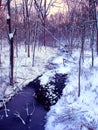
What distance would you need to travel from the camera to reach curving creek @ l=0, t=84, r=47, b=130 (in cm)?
1235

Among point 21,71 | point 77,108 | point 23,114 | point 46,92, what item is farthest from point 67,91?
point 21,71

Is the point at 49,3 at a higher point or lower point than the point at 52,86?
higher

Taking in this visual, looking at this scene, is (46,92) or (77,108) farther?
(46,92)

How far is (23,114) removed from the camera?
13812 millimetres

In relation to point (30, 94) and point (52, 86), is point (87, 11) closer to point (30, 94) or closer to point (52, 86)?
point (52, 86)

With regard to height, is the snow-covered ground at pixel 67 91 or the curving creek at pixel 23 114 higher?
the snow-covered ground at pixel 67 91

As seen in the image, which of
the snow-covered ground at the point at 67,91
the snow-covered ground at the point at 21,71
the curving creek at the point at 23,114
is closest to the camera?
the snow-covered ground at the point at 67,91

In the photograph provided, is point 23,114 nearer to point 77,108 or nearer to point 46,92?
point 77,108

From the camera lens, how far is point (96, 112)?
1270cm

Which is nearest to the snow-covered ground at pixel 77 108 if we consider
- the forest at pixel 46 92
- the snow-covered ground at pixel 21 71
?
the forest at pixel 46 92

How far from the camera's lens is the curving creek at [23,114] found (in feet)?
40.5

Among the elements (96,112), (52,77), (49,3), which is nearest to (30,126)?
(96,112)

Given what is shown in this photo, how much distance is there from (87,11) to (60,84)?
33.3 ft

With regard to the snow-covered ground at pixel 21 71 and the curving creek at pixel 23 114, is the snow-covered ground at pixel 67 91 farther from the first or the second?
the curving creek at pixel 23 114
